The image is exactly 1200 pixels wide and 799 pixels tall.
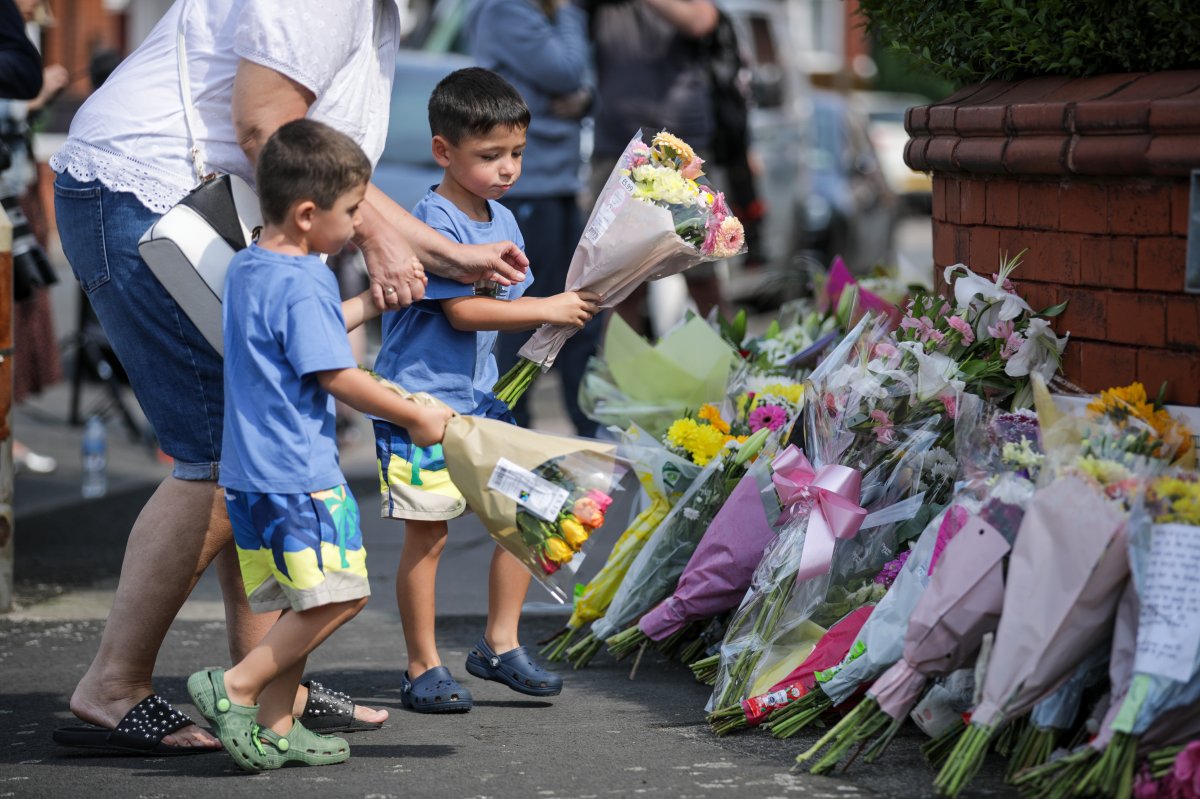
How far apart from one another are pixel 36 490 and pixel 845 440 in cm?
428

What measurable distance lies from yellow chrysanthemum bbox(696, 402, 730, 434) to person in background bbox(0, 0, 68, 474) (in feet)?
9.53

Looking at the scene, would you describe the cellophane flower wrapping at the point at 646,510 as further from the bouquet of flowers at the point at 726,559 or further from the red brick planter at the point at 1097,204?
the red brick planter at the point at 1097,204

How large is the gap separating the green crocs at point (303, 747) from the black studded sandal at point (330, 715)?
0.68ft

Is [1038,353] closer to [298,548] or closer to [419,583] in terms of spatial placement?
[419,583]

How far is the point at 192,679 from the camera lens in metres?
3.19

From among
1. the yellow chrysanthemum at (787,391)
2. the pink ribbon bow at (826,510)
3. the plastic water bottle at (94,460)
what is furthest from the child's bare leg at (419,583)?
the plastic water bottle at (94,460)

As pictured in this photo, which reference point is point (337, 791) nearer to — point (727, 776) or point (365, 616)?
point (727, 776)

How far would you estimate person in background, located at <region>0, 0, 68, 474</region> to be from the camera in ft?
19.9

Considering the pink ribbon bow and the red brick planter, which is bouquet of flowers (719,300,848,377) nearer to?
the red brick planter

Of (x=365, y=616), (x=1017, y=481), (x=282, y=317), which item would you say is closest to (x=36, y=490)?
(x=365, y=616)

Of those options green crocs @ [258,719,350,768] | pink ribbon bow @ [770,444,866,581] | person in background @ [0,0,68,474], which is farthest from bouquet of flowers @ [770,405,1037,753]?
person in background @ [0,0,68,474]

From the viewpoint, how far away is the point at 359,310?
3396mm

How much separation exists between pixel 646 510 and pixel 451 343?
33.7 inches

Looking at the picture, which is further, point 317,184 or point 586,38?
point 586,38
